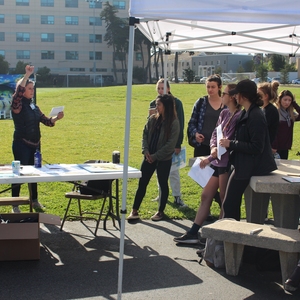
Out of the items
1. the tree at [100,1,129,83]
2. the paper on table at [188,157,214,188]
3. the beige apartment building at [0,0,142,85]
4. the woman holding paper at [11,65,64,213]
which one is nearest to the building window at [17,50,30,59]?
the beige apartment building at [0,0,142,85]

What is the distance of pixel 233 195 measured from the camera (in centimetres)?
491

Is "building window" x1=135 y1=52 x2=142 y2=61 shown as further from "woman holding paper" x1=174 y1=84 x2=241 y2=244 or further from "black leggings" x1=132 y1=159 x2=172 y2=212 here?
"woman holding paper" x1=174 y1=84 x2=241 y2=244

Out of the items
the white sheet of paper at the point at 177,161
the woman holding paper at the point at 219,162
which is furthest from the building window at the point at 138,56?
the woman holding paper at the point at 219,162

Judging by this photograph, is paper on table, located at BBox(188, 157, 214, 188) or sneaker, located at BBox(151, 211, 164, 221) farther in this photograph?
sneaker, located at BBox(151, 211, 164, 221)

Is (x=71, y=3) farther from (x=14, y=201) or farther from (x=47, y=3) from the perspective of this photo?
(x=14, y=201)

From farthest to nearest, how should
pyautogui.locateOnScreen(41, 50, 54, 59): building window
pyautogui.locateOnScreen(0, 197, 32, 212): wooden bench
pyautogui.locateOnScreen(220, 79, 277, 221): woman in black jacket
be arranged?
1. pyautogui.locateOnScreen(41, 50, 54, 59): building window
2. pyautogui.locateOnScreen(0, 197, 32, 212): wooden bench
3. pyautogui.locateOnScreen(220, 79, 277, 221): woman in black jacket

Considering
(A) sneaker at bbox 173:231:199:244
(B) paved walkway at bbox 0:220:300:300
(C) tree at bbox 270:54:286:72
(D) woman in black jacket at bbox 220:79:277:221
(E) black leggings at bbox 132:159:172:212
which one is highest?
(C) tree at bbox 270:54:286:72

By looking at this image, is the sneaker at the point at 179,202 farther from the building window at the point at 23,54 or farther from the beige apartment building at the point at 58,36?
the building window at the point at 23,54

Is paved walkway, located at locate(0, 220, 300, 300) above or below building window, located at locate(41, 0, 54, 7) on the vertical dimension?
below

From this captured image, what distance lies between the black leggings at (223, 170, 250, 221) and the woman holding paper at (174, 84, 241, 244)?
1.24ft

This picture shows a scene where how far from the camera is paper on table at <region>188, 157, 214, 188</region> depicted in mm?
5561

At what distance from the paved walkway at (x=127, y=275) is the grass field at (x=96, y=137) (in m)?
1.27

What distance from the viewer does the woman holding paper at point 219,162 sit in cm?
525

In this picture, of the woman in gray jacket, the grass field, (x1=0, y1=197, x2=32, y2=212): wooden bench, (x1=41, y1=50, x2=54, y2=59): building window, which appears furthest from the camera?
(x1=41, y1=50, x2=54, y2=59): building window
